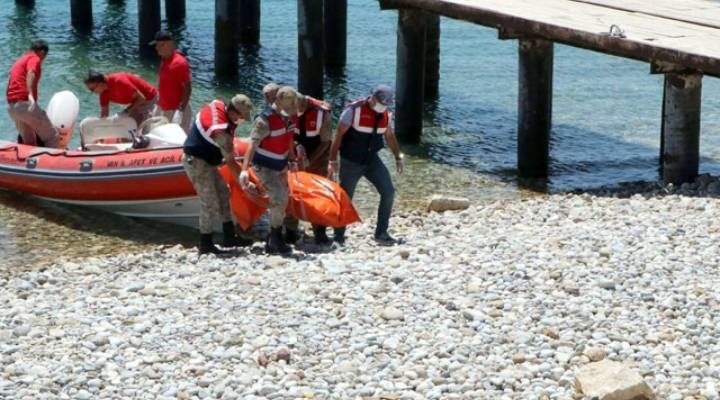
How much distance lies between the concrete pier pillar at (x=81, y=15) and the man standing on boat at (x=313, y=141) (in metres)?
13.9

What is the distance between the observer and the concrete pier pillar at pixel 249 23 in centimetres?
2439

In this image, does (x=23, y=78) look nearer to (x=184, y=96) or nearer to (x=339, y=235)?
(x=184, y=96)

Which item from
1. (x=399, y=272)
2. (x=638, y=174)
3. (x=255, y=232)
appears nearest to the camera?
(x=399, y=272)

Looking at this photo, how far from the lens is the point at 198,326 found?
9711 mm

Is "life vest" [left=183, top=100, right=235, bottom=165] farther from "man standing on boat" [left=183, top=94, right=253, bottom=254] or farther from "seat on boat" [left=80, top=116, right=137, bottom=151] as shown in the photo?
"seat on boat" [left=80, top=116, right=137, bottom=151]

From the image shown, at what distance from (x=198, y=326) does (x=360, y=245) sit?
8.86 feet

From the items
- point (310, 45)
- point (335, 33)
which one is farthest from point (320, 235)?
point (335, 33)

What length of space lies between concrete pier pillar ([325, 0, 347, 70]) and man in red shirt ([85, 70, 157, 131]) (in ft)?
25.9

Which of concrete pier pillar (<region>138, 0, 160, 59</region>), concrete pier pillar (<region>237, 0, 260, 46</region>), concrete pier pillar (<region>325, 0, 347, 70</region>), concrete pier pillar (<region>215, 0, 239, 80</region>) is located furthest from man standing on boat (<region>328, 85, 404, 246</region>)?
concrete pier pillar (<region>237, 0, 260, 46</region>)

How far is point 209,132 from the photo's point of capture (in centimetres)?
1168

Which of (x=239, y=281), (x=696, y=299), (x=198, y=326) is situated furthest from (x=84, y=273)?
(x=696, y=299)

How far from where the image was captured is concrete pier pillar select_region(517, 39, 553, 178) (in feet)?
52.2

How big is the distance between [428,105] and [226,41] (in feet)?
9.58

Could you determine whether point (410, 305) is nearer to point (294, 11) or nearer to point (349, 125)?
point (349, 125)
